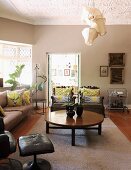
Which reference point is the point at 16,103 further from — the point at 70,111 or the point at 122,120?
the point at 122,120

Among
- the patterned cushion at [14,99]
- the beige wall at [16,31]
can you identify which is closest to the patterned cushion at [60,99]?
→ the patterned cushion at [14,99]

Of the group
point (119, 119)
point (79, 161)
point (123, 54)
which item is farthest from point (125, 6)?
point (79, 161)

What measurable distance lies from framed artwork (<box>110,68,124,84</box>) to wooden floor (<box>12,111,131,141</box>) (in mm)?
1198

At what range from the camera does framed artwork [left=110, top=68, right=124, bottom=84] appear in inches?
291

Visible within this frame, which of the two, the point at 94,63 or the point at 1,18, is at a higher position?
the point at 1,18

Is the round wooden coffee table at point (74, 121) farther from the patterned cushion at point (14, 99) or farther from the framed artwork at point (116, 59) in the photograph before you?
the framed artwork at point (116, 59)

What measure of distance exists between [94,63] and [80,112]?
343cm

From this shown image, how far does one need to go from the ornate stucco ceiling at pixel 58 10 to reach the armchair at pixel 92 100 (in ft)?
8.13

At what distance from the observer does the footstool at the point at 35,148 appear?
2598 mm

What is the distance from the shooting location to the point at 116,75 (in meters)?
7.40

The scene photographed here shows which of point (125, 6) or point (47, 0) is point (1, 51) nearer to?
point (47, 0)

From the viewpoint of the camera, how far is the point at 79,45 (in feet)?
24.2

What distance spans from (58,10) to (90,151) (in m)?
A: 4.35

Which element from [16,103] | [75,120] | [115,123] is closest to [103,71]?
[115,123]
